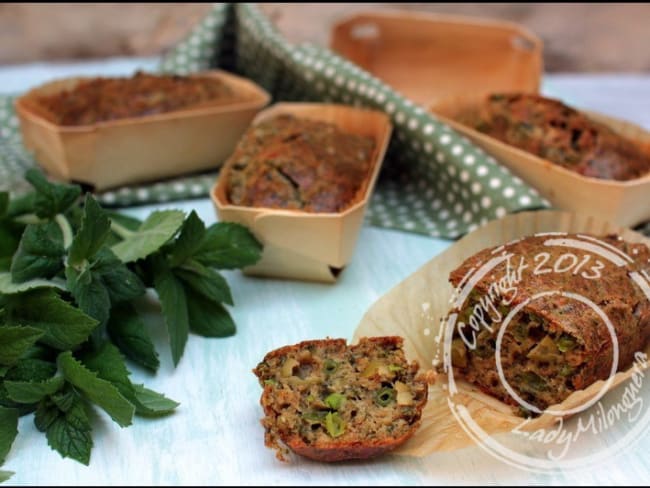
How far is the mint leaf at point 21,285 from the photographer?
1.71m

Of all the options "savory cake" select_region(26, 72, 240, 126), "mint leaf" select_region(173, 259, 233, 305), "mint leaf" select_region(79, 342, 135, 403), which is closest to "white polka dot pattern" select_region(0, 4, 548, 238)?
"savory cake" select_region(26, 72, 240, 126)

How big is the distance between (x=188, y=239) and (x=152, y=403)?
428 millimetres

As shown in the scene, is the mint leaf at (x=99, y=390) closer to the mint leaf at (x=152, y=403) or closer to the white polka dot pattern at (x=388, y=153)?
the mint leaf at (x=152, y=403)

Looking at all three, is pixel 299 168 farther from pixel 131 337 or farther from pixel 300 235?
pixel 131 337

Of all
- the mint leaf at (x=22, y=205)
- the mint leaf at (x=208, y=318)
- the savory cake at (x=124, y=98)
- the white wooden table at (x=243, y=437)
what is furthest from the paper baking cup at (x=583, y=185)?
the mint leaf at (x=22, y=205)

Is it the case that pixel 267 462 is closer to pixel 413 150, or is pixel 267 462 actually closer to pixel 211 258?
pixel 211 258

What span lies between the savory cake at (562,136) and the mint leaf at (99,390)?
1.48 m

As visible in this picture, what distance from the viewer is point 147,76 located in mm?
2869

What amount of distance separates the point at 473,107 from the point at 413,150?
31 centimetres

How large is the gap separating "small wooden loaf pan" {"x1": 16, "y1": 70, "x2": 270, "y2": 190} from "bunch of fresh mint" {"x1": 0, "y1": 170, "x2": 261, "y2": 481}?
45 cm

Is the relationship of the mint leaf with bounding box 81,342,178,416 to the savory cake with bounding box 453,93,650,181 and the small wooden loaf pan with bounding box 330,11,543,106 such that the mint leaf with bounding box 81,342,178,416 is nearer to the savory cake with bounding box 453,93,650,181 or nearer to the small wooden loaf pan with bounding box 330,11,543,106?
the savory cake with bounding box 453,93,650,181

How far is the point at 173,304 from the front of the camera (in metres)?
1.88

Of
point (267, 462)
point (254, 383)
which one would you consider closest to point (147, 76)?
point (254, 383)

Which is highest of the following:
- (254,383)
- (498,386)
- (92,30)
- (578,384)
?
(578,384)
